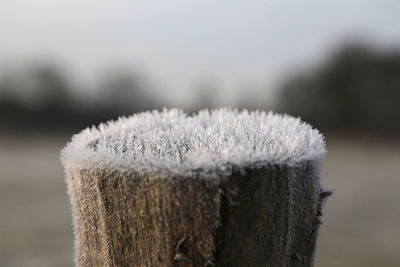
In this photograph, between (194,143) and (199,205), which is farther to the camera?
(194,143)

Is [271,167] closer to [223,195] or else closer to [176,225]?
[223,195]

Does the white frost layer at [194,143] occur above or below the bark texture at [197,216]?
above

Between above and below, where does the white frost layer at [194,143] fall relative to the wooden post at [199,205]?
above

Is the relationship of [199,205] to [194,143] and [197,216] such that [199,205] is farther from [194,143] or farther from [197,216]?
[194,143]

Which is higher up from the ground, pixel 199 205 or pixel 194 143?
pixel 194 143

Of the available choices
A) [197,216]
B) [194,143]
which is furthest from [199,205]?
[194,143]
